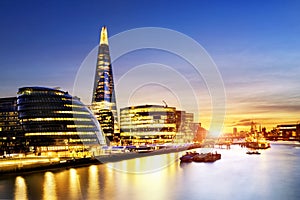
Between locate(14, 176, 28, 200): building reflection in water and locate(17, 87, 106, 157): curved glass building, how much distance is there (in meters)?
29.3

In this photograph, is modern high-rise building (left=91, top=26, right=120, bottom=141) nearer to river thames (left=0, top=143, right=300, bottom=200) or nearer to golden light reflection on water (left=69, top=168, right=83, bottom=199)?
river thames (left=0, top=143, right=300, bottom=200)

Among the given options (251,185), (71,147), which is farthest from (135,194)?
(71,147)

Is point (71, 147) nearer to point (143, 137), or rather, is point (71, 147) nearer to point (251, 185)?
point (251, 185)

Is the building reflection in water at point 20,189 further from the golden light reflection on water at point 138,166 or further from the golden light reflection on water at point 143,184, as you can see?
the golden light reflection on water at point 138,166

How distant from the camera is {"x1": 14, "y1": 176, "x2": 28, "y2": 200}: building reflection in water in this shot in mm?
35812

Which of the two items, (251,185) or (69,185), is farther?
(251,185)

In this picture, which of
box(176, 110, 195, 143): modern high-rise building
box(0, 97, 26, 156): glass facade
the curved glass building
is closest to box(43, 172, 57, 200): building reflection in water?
the curved glass building

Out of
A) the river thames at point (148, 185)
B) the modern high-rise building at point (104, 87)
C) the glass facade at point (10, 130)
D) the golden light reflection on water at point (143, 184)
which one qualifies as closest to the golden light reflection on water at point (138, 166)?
Result: the golden light reflection on water at point (143, 184)

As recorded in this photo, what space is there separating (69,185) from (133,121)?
115 m

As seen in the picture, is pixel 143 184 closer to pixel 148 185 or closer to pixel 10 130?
pixel 148 185

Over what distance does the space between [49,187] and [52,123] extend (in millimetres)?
39302

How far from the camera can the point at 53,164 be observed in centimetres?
6003

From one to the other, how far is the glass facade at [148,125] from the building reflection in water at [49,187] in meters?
101

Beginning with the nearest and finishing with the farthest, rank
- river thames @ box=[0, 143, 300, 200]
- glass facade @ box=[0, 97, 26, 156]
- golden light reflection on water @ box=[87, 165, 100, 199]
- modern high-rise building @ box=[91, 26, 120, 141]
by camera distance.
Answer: golden light reflection on water @ box=[87, 165, 100, 199]
river thames @ box=[0, 143, 300, 200]
glass facade @ box=[0, 97, 26, 156]
modern high-rise building @ box=[91, 26, 120, 141]
